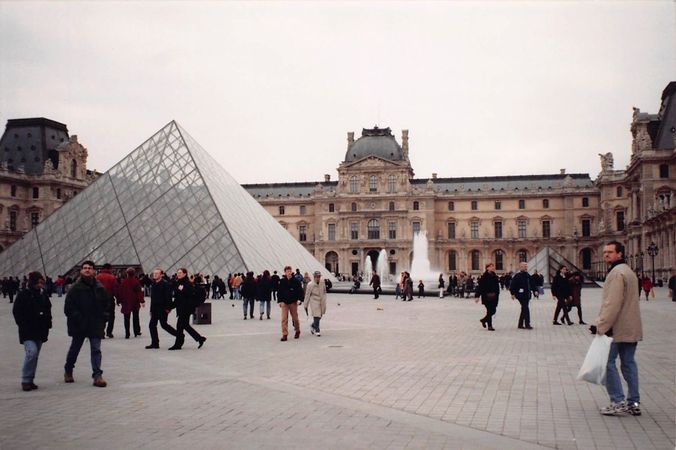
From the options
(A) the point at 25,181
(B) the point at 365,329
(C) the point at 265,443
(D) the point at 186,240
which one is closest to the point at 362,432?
(C) the point at 265,443

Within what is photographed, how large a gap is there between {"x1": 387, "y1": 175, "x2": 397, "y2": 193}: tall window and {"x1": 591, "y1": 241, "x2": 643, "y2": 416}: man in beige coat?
217 feet

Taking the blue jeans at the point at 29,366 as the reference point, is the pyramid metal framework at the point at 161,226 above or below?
above

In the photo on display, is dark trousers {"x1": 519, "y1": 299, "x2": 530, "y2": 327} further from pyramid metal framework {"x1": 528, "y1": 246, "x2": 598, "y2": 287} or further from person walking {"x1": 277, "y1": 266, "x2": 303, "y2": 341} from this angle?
pyramid metal framework {"x1": 528, "y1": 246, "x2": 598, "y2": 287}

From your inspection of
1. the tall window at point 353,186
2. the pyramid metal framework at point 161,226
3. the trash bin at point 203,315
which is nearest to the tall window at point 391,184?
the tall window at point 353,186

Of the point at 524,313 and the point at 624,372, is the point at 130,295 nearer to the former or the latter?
the point at 524,313

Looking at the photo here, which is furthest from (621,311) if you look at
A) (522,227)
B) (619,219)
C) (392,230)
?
(522,227)

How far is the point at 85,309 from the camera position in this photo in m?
7.70

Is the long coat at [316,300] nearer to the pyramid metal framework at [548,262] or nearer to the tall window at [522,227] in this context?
the pyramid metal framework at [548,262]

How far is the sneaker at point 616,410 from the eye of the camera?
572 centimetres

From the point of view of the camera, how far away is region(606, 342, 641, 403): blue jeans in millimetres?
5766

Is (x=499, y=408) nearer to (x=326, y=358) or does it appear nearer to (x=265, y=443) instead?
(x=265, y=443)

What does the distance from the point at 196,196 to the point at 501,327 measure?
767 inches

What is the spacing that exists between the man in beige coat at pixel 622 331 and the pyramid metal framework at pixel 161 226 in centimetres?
2189

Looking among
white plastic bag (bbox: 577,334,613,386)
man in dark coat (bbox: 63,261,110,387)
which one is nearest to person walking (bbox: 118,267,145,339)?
Result: man in dark coat (bbox: 63,261,110,387)
